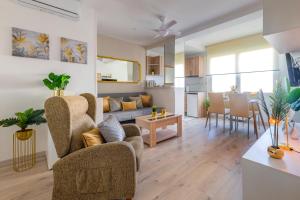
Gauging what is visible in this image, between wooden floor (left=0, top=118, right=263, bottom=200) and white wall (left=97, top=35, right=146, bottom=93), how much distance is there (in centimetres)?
261

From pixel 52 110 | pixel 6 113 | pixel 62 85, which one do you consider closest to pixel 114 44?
pixel 62 85

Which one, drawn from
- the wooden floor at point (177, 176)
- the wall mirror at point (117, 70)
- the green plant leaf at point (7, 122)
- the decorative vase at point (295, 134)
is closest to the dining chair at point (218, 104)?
the wooden floor at point (177, 176)

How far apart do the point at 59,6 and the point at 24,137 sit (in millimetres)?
2131

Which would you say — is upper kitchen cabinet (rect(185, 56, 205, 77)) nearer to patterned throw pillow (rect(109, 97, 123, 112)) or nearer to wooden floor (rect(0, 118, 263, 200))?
patterned throw pillow (rect(109, 97, 123, 112))

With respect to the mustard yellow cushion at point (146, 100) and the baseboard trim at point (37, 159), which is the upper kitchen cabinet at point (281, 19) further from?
the mustard yellow cushion at point (146, 100)

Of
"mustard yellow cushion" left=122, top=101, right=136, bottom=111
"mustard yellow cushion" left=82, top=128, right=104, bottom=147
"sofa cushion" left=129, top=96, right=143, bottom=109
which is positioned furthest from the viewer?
"sofa cushion" left=129, top=96, right=143, bottom=109

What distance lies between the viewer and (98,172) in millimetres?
1303

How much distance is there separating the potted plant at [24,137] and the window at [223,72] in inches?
209

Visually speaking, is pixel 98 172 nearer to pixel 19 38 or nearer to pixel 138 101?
pixel 19 38

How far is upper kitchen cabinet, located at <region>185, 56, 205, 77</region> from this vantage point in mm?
5820

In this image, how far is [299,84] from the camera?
1938 mm

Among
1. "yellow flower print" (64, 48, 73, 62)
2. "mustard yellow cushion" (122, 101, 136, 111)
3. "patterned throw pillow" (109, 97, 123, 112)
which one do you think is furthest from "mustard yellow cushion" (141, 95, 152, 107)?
"yellow flower print" (64, 48, 73, 62)

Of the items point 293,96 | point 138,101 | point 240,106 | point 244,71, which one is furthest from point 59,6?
point 244,71

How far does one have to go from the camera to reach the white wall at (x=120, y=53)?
455 cm
